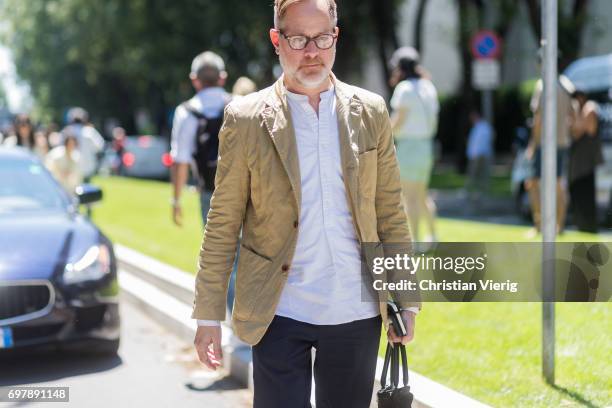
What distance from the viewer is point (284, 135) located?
2.90m

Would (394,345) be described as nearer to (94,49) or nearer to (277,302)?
(277,302)

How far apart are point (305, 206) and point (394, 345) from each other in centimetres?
54

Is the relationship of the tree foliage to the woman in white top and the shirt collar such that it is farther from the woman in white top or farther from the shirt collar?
the shirt collar

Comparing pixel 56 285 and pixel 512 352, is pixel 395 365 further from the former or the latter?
pixel 56 285

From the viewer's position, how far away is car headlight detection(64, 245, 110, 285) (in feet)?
19.5

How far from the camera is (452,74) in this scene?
4119 centimetres

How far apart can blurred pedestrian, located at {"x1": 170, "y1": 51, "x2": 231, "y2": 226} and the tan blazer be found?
9.99ft

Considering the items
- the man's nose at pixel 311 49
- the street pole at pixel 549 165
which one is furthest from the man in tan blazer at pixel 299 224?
the street pole at pixel 549 165

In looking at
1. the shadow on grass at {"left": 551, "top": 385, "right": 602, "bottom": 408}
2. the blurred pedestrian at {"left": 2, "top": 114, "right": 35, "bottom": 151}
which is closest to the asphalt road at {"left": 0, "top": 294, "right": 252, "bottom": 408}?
the shadow on grass at {"left": 551, "top": 385, "right": 602, "bottom": 408}

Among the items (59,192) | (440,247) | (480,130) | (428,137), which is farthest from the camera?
(480,130)

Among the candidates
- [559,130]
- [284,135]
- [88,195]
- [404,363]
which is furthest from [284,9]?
[559,130]

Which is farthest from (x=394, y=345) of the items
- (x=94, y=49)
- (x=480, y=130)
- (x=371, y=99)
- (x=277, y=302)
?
(x=94, y=49)

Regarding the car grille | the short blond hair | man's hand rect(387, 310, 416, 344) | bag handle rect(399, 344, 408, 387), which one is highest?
the short blond hair

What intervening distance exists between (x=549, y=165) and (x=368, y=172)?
2.03 metres
